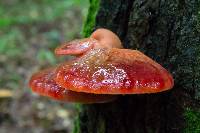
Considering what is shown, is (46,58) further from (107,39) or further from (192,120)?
(192,120)

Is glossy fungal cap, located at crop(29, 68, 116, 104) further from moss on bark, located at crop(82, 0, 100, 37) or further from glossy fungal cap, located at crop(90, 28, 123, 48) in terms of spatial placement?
moss on bark, located at crop(82, 0, 100, 37)

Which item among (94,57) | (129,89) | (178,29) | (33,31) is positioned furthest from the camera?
(33,31)

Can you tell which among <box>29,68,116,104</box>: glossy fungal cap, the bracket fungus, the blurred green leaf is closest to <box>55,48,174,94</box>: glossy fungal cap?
the bracket fungus

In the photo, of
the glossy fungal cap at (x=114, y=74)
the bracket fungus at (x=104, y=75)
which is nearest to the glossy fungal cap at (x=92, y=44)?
the bracket fungus at (x=104, y=75)

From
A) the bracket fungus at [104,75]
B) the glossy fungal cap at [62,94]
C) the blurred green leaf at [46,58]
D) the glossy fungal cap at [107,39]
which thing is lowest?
the blurred green leaf at [46,58]

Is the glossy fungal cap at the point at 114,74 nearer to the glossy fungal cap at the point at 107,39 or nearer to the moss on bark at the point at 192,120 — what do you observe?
the glossy fungal cap at the point at 107,39

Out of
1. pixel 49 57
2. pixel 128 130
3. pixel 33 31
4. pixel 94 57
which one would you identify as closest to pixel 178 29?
pixel 94 57

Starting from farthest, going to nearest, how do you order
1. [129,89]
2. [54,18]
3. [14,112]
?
[54,18]
[14,112]
[129,89]

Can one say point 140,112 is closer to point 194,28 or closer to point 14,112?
point 194,28
